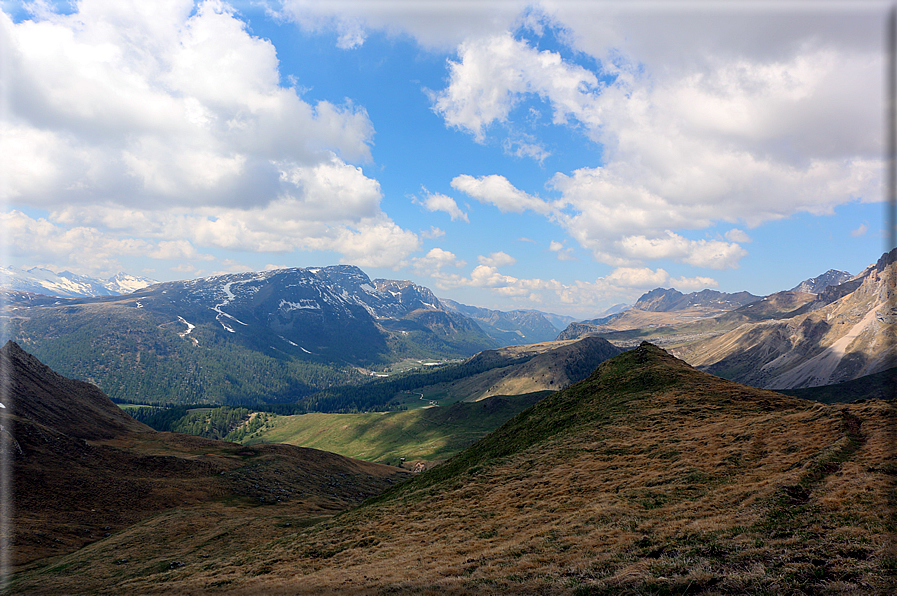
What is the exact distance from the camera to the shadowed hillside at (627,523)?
17547 mm

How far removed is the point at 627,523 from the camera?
26234 mm

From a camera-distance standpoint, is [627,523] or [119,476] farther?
[119,476]

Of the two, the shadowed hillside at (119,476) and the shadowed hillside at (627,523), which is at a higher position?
the shadowed hillside at (627,523)

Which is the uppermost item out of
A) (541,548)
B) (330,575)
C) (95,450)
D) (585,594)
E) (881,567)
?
(881,567)

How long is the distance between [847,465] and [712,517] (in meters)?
10.6

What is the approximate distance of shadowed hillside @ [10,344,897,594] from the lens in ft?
57.6

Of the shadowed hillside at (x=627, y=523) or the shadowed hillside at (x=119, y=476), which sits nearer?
the shadowed hillside at (x=627, y=523)

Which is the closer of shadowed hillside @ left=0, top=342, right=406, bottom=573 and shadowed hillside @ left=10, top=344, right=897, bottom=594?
shadowed hillside @ left=10, top=344, right=897, bottom=594

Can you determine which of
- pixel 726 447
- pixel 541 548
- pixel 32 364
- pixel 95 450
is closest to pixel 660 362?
pixel 726 447

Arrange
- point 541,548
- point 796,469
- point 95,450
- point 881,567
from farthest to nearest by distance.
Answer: point 95,450 → point 796,469 → point 541,548 → point 881,567

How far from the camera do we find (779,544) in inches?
Result: 723

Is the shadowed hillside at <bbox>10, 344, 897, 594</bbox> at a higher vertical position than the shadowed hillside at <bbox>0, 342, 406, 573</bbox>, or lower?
higher

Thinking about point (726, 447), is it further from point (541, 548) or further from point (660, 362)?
point (660, 362)

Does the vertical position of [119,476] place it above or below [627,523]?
below
